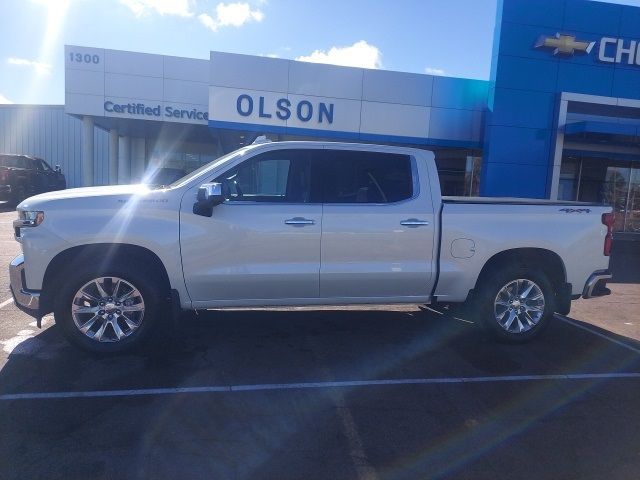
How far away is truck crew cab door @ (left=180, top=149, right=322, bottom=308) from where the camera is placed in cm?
503

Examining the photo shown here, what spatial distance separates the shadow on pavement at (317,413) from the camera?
3.31m

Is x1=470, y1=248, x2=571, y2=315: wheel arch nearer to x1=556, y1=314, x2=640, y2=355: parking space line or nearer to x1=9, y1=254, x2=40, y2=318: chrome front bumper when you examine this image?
x1=556, y1=314, x2=640, y2=355: parking space line

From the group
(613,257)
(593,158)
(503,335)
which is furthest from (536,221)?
(593,158)

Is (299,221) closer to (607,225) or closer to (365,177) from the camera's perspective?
(365,177)

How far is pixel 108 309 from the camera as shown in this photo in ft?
16.3

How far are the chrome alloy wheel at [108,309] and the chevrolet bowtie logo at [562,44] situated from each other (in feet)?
46.0

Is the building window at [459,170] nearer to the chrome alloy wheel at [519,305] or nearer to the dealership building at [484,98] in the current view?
the dealership building at [484,98]

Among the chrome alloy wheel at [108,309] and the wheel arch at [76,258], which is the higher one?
the wheel arch at [76,258]

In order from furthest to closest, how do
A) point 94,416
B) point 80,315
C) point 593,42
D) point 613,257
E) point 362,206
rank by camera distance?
1. point 593,42
2. point 613,257
3. point 362,206
4. point 80,315
5. point 94,416

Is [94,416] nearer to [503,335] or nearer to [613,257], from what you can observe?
[503,335]

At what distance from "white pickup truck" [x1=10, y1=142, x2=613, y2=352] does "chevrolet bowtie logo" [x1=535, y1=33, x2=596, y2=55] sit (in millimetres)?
10937

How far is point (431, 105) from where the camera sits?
16.5m

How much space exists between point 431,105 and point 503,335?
12014 mm

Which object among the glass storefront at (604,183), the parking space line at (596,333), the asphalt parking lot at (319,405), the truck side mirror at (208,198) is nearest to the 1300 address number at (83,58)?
the asphalt parking lot at (319,405)
